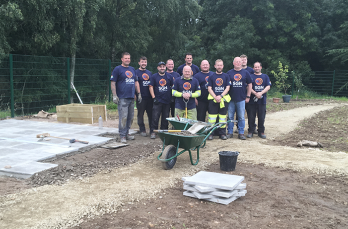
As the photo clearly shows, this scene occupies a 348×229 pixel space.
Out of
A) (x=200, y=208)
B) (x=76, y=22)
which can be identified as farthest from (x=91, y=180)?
(x=76, y=22)

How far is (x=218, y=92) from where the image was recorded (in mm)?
6945

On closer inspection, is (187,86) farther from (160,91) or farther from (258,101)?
(258,101)

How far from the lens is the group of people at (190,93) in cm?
660

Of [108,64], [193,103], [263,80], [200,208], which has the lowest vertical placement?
[200,208]

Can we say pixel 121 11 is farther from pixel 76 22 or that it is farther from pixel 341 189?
pixel 341 189

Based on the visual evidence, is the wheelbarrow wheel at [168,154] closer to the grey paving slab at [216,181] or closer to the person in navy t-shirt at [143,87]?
the grey paving slab at [216,181]

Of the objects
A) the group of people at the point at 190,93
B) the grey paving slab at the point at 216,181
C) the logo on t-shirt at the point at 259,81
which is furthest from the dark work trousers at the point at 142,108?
the grey paving slab at the point at 216,181

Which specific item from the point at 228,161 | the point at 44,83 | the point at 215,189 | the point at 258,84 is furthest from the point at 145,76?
the point at 44,83

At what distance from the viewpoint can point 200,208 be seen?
11.5ft

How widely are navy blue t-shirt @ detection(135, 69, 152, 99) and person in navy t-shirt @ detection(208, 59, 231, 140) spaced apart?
1426 millimetres

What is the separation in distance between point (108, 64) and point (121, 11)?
16.9 feet

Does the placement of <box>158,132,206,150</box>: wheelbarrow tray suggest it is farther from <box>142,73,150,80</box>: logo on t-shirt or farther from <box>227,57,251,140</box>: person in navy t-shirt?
<box>142,73,150,80</box>: logo on t-shirt

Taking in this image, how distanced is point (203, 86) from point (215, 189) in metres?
3.78

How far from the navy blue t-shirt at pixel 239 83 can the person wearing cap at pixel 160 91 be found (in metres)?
1.42
